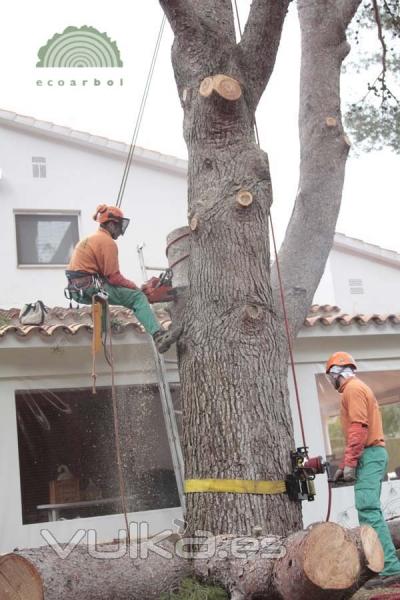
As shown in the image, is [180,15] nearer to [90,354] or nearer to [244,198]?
[244,198]

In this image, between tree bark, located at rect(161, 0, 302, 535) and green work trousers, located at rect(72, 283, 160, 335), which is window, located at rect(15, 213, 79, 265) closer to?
green work trousers, located at rect(72, 283, 160, 335)

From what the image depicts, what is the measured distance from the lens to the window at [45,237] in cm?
1286

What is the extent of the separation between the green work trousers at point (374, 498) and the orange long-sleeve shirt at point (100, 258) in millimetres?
2385

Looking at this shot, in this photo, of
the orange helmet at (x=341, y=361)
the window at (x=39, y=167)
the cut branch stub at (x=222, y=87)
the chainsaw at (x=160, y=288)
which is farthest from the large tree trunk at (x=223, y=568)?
the window at (x=39, y=167)

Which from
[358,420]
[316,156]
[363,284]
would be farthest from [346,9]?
[363,284]

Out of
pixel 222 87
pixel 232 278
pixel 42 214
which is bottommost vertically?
A: pixel 232 278

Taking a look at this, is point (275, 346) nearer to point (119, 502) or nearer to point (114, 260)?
point (114, 260)

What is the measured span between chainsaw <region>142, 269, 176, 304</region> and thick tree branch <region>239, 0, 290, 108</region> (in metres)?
1.50

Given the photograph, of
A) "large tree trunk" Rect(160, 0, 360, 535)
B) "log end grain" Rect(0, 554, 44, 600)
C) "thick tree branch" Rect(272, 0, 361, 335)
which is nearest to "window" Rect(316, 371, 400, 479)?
"thick tree branch" Rect(272, 0, 361, 335)

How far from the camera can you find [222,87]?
6.06m

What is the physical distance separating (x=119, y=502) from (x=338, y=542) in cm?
535

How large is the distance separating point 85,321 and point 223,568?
4443 millimetres

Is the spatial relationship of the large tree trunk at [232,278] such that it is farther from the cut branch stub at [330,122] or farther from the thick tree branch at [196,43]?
the cut branch stub at [330,122]

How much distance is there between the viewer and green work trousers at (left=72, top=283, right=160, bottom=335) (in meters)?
6.73
